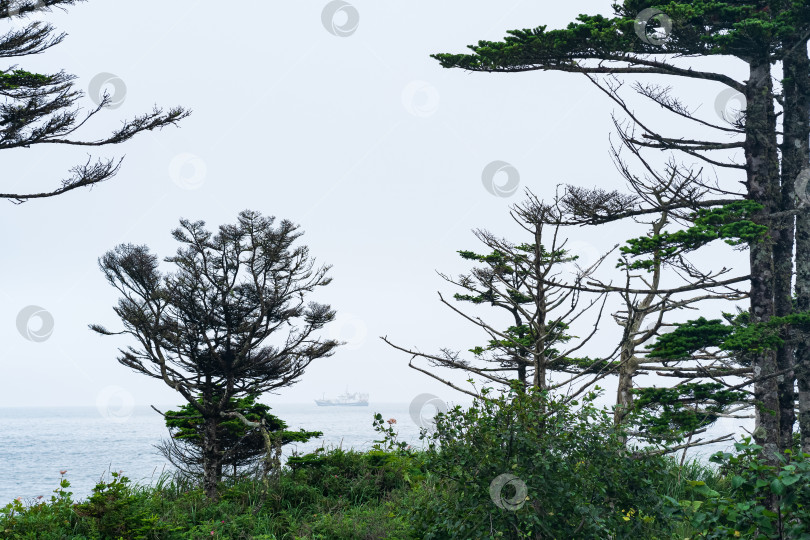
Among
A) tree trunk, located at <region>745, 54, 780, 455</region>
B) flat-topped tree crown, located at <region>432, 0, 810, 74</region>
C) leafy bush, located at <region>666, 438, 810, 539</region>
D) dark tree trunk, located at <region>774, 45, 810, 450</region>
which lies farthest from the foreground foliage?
flat-topped tree crown, located at <region>432, 0, 810, 74</region>

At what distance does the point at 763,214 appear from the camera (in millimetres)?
10203

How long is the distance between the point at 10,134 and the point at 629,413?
34.6 ft

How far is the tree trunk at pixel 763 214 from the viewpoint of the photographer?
986 cm

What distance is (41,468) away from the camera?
3903 cm

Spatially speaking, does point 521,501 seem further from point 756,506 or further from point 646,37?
point 646,37

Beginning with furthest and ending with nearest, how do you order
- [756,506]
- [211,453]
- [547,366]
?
[211,453]
[547,366]
[756,506]

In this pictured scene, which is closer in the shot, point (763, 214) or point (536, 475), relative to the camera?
point (536, 475)

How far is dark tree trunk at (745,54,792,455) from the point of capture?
9859 mm

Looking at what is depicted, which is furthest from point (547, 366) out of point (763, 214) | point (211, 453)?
point (211, 453)

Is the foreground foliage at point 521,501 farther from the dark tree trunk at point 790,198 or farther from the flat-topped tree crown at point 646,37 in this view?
the flat-topped tree crown at point 646,37

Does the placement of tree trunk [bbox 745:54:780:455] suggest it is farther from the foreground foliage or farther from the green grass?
the foreground foliage

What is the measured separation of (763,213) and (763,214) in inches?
3.7

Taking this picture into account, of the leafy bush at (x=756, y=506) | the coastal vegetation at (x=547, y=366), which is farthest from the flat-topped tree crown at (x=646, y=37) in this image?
the leafy bush at (x=756, y=506)

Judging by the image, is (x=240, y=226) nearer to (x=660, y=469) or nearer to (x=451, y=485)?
(x=451, y=485)
